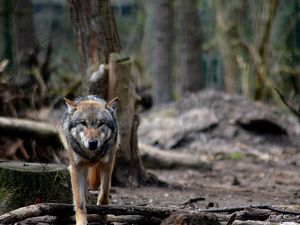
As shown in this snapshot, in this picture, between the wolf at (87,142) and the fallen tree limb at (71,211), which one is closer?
the fallen tree limb at (71,211)

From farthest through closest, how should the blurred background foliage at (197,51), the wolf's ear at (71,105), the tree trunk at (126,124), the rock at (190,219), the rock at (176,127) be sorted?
the blurred background foliage at (197,51) < the rock at (176,127) < the tree trunk at (126,124) < the wolf's ear at (71,105) < the rock at (190,219)

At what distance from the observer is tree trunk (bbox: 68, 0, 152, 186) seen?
9.78 m

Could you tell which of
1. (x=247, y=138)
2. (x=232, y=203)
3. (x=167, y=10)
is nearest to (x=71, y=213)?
(x=232, y=203)

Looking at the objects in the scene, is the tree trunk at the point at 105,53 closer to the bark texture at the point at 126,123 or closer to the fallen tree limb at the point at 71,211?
the bark texture at the point at 126,123

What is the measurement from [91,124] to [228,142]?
32.1 feet

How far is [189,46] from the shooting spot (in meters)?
20.8

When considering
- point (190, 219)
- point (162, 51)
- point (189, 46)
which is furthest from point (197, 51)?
point (190, 219)

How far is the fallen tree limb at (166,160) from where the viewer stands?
1206 centimetres

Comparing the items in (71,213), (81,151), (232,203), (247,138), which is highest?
(81,151)

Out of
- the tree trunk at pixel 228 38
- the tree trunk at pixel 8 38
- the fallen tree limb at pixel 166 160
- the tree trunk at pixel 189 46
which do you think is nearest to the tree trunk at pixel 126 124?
the fallen tree limb at pixel 166 160

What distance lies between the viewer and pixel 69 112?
666 centimetres

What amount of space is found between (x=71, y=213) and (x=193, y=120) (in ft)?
33.9

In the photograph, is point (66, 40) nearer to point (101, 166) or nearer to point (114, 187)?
point (114, 187)

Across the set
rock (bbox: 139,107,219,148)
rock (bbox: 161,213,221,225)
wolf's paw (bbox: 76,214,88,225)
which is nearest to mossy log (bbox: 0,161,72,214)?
wolf's paw (bbox: 76,214,88,225)
